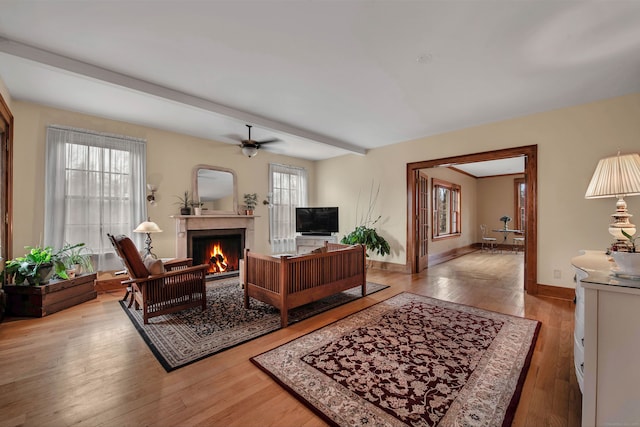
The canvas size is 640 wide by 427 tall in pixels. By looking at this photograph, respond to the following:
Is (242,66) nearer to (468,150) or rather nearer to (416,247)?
(468,150)

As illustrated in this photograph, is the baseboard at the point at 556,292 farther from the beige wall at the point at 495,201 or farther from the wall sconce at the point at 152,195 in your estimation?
the wall sconce at the point at 152,195

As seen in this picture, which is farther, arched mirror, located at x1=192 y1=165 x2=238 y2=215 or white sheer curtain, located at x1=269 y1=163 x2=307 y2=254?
white sheer curtain, located at x1=269 y1=163 x2=307 y2=254

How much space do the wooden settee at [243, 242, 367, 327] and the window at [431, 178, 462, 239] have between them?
436 centimetres

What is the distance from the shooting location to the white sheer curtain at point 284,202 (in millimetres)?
6191

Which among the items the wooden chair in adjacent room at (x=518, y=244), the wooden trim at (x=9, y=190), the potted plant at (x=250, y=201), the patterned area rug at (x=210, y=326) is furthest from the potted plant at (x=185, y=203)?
the wooden chair in adjacent room at (x=518, y=244)

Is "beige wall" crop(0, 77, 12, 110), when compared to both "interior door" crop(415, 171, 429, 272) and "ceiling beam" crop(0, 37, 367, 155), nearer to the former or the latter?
"ceiling beam" crop(0, 37, 367, 155)

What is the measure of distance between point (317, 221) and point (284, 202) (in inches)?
36.3

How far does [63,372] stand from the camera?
78.8 inches

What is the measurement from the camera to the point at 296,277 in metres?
3.00

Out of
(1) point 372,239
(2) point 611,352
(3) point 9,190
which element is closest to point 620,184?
(2) point 611,352

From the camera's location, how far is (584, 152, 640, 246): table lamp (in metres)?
1.99

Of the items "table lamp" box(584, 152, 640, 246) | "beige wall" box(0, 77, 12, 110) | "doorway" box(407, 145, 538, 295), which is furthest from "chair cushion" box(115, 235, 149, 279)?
"doorway" box(407, 145, 538, 295)

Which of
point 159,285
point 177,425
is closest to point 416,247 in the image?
point 159,285

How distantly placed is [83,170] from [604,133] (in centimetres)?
707
